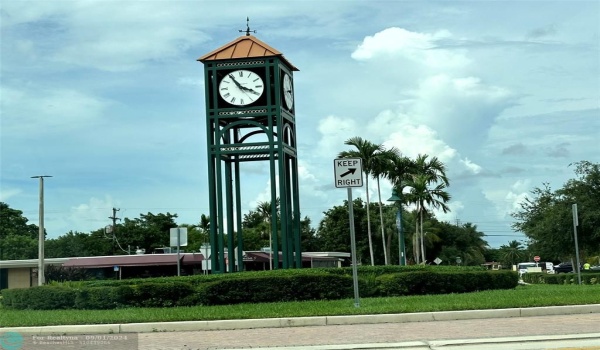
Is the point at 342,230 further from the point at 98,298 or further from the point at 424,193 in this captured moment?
the point at 98,298

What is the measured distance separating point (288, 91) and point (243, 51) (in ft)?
7.56

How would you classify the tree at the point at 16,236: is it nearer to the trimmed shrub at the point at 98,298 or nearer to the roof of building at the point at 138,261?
the roof of building at the point at 138,261

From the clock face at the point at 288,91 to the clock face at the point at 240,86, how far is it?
3.33 ft

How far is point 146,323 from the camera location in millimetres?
15742

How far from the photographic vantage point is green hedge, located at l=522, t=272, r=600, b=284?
3925 cm

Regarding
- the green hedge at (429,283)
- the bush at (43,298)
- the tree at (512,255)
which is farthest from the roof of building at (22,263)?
the tree at (512,255)

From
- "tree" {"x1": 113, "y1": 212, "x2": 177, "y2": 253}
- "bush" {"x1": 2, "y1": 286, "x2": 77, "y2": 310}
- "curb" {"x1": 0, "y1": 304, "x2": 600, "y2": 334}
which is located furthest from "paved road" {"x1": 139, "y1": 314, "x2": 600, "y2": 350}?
"tree" {"x1": 113, "y1": 212, "x2": 177, "y2": 253}

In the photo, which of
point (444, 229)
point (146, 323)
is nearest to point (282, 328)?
point (146, 323)

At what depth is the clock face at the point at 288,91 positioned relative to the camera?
28266 millimetres

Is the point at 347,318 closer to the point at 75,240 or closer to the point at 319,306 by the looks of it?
the point at 319,306

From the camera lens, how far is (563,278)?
144 feet

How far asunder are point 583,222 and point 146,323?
36.3 m

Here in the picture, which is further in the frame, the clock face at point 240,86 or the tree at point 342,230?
the tree at point 342,230

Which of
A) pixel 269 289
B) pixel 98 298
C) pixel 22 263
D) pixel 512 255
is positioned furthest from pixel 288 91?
pixel 512 255
